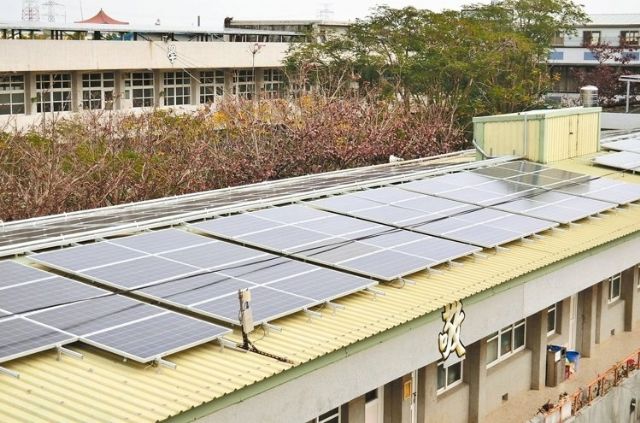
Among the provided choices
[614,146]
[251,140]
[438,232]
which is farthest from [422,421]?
[251,140]

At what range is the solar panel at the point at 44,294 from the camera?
49.5 ft

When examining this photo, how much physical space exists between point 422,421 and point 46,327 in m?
9.04

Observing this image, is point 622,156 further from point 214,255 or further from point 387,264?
point 214,255

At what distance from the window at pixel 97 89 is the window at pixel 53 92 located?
1266 mm

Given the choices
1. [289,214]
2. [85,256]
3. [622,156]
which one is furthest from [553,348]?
[85,256]

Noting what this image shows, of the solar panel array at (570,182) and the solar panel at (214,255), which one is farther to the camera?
the solar panel array at (570,182)

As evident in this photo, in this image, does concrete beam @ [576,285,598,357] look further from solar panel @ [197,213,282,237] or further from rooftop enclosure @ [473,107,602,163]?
solar panel @ [197,213,282,237]

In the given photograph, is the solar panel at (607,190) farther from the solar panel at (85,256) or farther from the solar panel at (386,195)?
the solar panel at (85,256)

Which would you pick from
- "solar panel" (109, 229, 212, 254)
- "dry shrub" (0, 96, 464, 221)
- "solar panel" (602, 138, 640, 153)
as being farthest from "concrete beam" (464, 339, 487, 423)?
"solar panel" (602, 138, 640, 153)

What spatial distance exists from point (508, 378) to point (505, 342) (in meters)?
0.84

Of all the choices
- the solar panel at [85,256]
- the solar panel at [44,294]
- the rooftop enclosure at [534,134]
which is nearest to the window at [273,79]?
the rooftop enclosure at [534,134]

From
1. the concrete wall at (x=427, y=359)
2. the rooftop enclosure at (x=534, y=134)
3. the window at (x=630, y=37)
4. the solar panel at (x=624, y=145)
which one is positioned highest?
the window at (x=630, y=37)

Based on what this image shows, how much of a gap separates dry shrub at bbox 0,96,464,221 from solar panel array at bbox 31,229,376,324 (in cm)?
1220

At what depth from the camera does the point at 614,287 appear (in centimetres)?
2959
